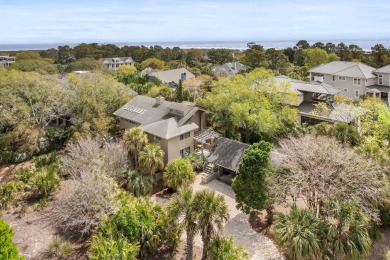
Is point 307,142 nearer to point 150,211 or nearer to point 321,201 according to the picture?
point 321,201

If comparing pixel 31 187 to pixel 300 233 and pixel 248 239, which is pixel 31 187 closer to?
pixel 248 239

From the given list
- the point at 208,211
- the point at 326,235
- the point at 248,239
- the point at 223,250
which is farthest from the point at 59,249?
the point at 326,235

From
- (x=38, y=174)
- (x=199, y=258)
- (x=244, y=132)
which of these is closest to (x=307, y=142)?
(x=199, y=258)

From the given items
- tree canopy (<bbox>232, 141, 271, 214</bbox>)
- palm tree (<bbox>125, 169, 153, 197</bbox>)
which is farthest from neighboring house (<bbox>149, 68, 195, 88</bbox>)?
tree canopy (<bbox>232, 141, 271, 214</bbox>)

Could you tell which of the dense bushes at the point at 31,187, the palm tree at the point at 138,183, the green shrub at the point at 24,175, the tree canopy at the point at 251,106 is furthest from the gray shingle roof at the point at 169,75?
the palm tree at the point at 138,183

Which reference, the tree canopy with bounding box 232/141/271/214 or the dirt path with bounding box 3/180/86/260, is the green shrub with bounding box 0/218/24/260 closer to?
the dirt path with bounding box 3/180/86/260

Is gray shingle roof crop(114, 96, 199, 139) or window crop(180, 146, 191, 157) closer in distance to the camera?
gray shingle roof crop(114, 96, 199, 139)
